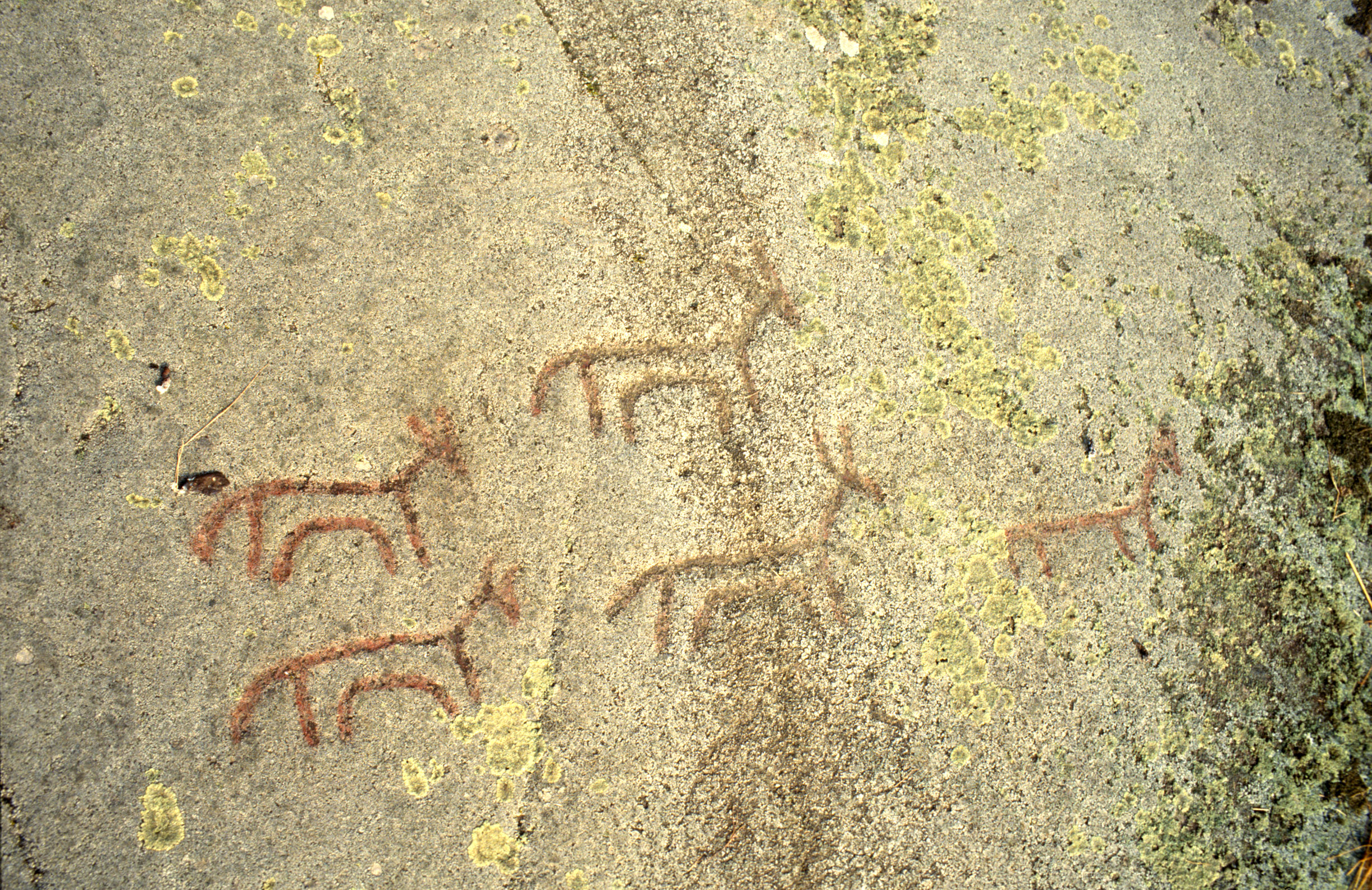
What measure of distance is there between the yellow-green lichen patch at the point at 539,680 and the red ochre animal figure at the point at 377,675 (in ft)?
0.46

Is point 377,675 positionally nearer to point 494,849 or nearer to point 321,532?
point 321,532

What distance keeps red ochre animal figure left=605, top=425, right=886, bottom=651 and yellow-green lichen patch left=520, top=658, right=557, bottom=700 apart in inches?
9.5

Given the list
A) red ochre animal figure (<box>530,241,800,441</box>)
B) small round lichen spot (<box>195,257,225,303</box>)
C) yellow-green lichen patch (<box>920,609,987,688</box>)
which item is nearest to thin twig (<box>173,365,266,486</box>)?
small round lichen spot (<box>195,257,225,303</box>)

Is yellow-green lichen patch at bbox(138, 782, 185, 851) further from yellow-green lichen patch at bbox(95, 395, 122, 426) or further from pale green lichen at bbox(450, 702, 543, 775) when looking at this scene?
yellow-green lichen patch at bbox(95, 395, 122, 426)

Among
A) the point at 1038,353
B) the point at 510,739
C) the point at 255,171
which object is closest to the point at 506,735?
the point at 510,739

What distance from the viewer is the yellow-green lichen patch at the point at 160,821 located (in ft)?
6.79

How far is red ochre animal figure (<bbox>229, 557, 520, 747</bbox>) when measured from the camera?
215cm

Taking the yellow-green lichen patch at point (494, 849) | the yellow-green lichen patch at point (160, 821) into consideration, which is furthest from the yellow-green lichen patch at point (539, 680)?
the yellow-green lichen patch at point (160, 821)

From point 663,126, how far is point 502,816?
2299 mm

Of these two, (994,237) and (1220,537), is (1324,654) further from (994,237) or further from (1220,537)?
(994,237)

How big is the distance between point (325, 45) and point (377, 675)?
6.72 ft

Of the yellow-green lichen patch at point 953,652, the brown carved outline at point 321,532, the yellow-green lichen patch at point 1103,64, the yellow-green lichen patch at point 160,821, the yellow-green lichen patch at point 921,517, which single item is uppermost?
the yellow-green lichen patch at point 1103,64

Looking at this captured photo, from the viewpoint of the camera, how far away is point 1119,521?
2504 millimetres

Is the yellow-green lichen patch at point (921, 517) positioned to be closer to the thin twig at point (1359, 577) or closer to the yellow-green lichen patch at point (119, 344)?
the thin twig at point (1359, 577)
